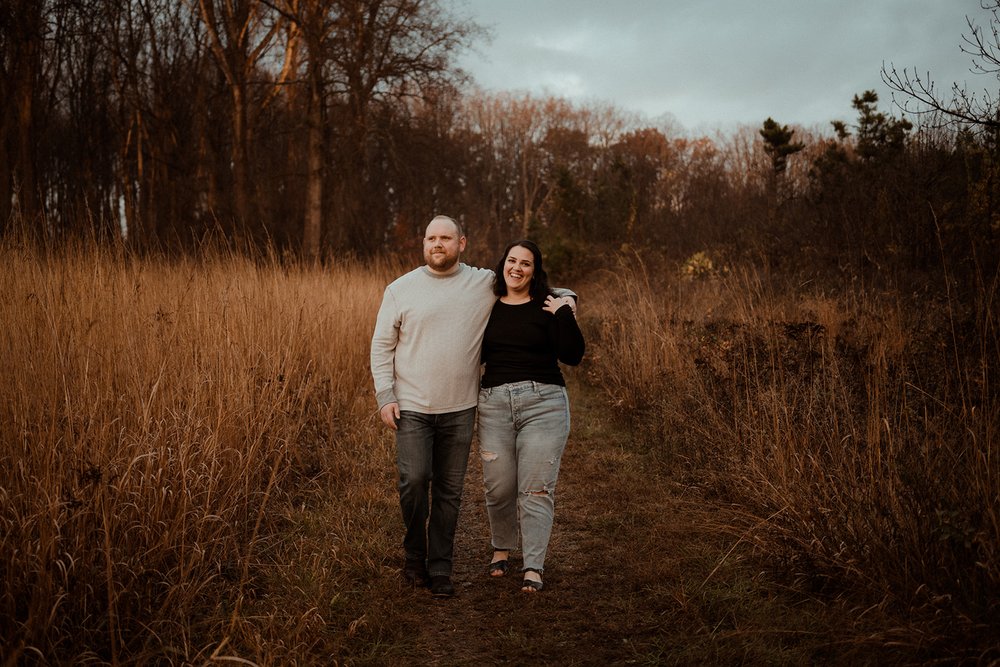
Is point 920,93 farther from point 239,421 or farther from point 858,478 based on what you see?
point 239,421

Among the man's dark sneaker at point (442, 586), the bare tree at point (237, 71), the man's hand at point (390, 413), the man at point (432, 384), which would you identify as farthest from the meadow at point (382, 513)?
the bare tree at point (237, 71)

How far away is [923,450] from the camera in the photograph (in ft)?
10.0

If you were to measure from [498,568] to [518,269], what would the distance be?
5.46 ft

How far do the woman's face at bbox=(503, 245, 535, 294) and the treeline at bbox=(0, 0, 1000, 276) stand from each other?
455 cm

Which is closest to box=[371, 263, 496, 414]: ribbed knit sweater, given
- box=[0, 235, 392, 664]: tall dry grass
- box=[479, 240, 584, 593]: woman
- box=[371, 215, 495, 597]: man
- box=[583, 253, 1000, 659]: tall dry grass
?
box=[371, 215, 495, 597]: man

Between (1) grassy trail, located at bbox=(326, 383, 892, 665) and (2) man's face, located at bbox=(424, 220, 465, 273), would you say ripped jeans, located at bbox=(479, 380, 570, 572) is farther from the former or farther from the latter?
(2) man's face, located at bbox=(424, 220, 465, 273)

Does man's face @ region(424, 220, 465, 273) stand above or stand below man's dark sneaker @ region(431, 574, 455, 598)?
above

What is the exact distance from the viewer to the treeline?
29.6ft

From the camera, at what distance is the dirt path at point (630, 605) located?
110 inches

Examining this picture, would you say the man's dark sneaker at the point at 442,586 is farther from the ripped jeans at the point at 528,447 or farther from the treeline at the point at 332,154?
the treeline at the point at 332,154

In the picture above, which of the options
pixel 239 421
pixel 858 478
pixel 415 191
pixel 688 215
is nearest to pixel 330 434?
pixel 239 421

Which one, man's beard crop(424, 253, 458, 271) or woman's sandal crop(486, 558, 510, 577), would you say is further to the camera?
woman's sandal crop(486, 558, 510, 577)

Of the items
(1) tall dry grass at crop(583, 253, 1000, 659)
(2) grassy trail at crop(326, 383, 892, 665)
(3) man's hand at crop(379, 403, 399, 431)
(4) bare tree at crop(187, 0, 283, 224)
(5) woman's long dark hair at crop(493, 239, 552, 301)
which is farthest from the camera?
(4) bare tree at crop(187, 0, 283, 224)

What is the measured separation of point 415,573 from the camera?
11.4 feet
